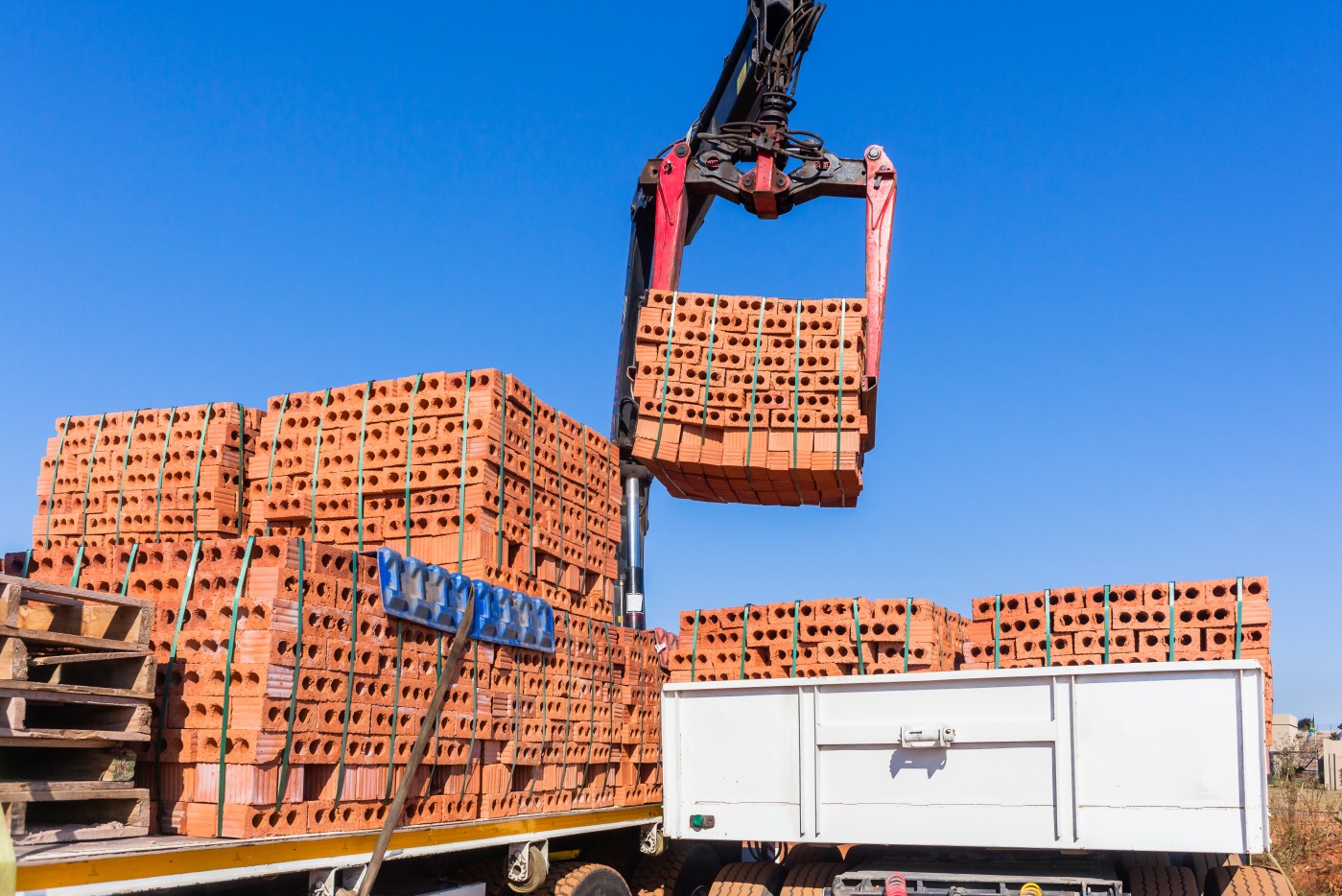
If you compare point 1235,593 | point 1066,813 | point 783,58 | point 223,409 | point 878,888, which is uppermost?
point 783,58

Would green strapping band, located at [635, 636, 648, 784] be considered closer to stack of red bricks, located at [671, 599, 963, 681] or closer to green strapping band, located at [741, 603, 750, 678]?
stack of red bricks, located at [671, 599, 963, 681]

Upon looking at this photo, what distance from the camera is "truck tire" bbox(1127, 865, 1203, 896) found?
7.64 metres

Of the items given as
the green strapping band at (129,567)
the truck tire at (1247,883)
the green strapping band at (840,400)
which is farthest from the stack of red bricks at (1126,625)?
the green strapping band at (129,567)

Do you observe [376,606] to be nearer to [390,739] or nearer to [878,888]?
[390,739]

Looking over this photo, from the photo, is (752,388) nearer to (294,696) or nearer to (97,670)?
(294,696)

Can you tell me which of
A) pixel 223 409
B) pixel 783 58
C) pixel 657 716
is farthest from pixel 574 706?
pixel 783 58

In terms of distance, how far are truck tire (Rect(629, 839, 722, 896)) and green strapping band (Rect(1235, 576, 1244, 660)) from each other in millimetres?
4329

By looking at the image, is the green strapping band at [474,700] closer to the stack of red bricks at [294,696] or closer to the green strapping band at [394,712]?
the stack of red bricks at [294,696]

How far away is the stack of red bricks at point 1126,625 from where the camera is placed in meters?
8.45

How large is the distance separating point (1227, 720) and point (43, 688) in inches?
230

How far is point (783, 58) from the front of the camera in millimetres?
13758

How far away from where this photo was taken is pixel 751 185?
13.2m

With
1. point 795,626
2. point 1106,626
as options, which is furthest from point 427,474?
point 1106,626

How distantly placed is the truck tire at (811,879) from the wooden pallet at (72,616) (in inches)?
174
